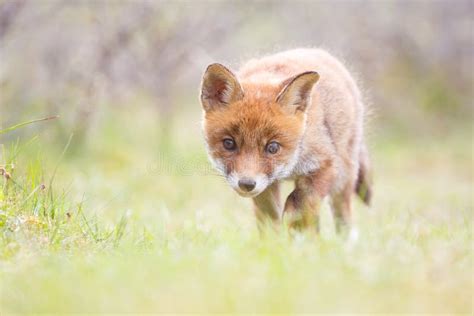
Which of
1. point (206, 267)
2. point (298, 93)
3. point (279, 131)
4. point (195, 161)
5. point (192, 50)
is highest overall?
point (192, 50)

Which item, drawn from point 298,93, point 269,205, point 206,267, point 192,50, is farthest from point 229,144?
point 192,50

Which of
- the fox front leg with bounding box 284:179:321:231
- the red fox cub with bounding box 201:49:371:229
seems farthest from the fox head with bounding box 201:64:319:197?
the fox front leg with bounding box 284:179:321:231

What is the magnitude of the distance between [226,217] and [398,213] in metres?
2.13

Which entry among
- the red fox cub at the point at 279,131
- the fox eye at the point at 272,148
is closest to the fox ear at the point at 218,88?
the red fox cub at the point at 279,131

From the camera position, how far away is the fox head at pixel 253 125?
5.27 m

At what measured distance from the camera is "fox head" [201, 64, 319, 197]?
5.27m

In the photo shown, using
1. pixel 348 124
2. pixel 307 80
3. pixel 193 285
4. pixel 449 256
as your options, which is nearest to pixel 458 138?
pixel 348 124

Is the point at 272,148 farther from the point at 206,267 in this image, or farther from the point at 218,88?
the point at 206,267

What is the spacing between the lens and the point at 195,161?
6.77 meters

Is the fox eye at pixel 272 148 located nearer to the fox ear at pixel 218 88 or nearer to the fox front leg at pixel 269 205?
Result: the fox ear at pixel 218 88

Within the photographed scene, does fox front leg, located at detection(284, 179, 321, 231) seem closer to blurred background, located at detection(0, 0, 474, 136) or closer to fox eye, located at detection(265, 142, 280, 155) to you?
fox eye, located at detection(265, 142, 280, 155)

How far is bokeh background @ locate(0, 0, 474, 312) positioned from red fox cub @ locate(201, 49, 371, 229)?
1.53 feet

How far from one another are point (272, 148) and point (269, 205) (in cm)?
82

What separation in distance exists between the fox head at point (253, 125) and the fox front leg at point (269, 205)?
45 cm
